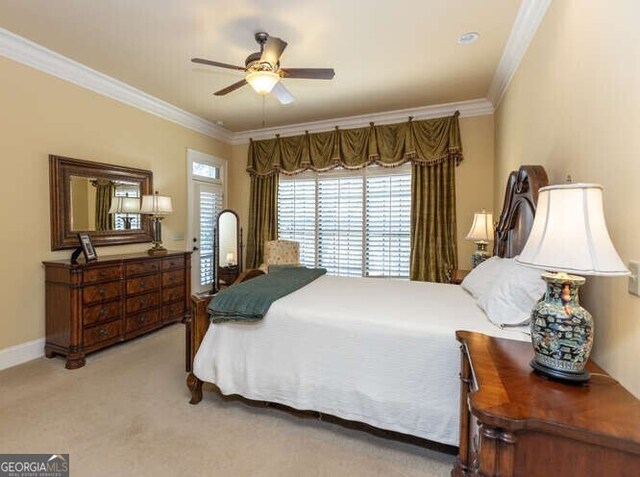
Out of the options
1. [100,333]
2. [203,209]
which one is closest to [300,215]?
[203,209]

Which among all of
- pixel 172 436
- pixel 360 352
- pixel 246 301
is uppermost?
pixel 246 301

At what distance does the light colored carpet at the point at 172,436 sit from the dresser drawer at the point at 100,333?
38cm

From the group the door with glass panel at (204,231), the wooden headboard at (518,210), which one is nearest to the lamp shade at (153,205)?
the door with glass panel at (204,231)

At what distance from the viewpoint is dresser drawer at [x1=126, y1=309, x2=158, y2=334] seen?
11.2 feet

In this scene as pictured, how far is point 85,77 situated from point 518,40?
13.6 feet

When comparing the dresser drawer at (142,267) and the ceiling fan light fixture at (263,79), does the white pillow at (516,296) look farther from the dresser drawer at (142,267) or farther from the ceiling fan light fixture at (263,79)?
the dresser drawer at (142,267)

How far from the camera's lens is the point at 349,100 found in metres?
4.11

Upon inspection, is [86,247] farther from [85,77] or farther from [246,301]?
[246,301]

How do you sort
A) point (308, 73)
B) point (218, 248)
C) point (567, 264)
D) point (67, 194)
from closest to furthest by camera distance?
point (567, 264) → point (308, 73) → point (67, 194) → point (218, 248)

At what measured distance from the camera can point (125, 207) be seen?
386 cm

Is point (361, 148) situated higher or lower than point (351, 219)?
higher

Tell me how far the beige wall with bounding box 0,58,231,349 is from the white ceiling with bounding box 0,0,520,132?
403mm

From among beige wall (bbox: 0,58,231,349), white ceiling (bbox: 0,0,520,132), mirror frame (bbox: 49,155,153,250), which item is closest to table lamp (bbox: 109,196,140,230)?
mirror frame (bbox: 49,155,153,250)

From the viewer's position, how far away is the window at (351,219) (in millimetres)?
4617
